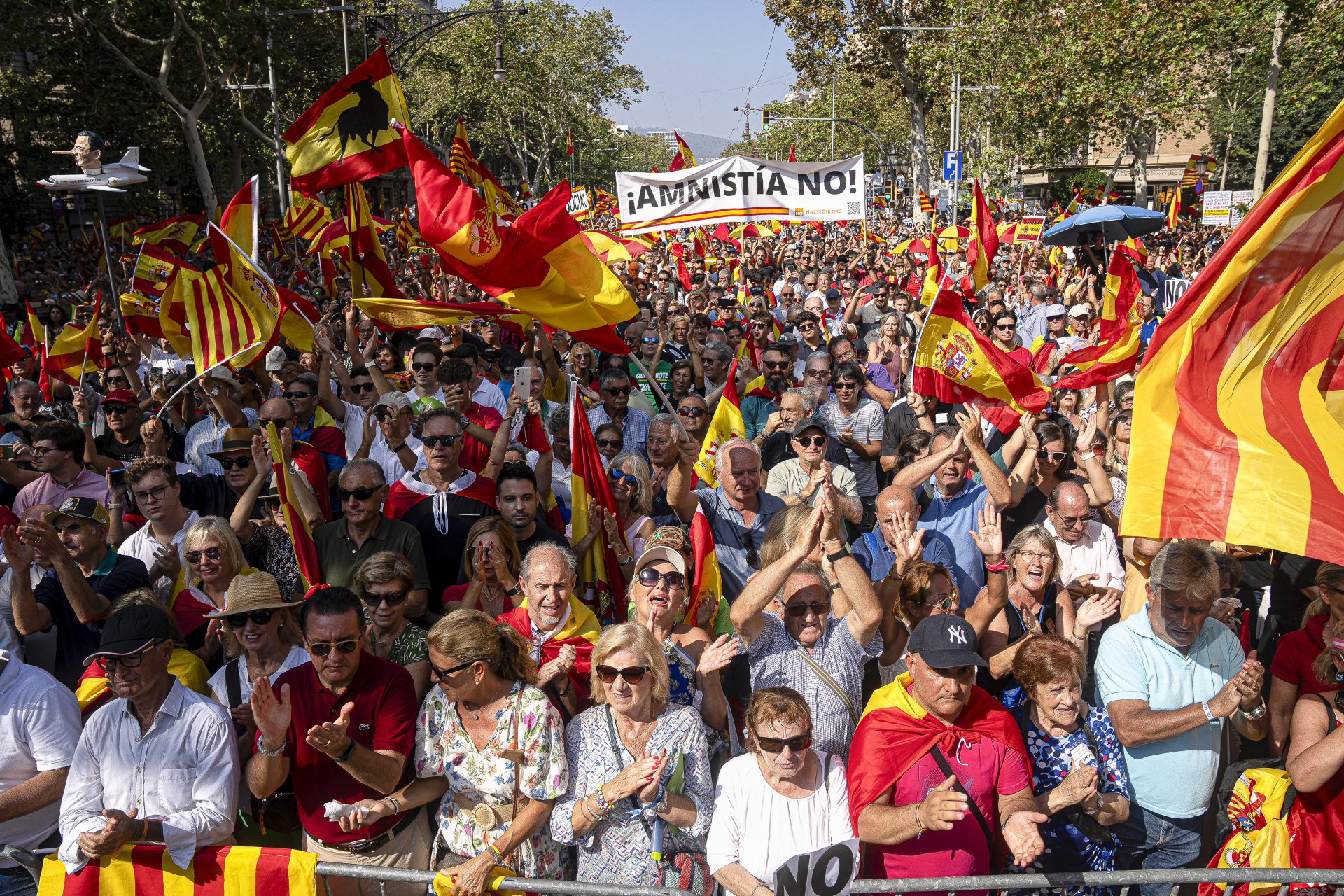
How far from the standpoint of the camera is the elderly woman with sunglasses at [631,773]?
3314mm

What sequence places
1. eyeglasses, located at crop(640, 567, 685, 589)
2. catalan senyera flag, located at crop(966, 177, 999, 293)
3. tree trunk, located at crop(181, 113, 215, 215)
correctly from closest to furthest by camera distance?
eyeglasses, located at crop(640, 567, 685, 589) → catalan senyera flag, located at crop(966, 177, 999, 293) → tree trunk, located at crop(181, 113, 215, 215)

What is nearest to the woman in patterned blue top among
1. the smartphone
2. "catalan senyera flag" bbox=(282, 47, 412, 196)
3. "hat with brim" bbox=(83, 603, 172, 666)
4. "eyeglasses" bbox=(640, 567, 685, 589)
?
"eyeglasses" bbox=(640, 567, 685, 589)

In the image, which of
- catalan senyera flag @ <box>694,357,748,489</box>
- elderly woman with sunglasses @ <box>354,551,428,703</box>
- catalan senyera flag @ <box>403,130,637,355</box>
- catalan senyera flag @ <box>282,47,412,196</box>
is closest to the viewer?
elderly woman with sunglasses @ <box>354,551,428,703</box>

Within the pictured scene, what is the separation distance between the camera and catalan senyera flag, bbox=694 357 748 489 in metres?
6.41

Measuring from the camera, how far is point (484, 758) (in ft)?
11.2

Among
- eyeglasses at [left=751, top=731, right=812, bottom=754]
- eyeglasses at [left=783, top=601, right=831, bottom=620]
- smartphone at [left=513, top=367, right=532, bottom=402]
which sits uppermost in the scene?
smartphone at [left=513, top=367, right=532, bottom=402]

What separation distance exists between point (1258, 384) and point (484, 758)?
108 inches

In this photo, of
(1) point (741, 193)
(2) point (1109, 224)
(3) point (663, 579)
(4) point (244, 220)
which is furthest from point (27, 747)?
(2) point (1109, 224)

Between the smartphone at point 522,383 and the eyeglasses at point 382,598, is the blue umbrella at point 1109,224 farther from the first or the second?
the eyeglasses at point 382,598

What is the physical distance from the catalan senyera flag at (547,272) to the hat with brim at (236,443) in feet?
5.15

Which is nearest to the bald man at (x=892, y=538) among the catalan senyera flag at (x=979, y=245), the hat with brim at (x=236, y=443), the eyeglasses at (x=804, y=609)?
the eyeglasses at (x=804, y=609)

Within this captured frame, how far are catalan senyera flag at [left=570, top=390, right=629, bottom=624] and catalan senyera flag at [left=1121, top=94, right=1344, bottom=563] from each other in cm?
269

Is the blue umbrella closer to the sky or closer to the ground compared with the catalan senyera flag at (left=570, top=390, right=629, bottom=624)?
closer to the sky

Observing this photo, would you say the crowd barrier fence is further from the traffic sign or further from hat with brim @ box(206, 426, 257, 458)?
the traffic sign
